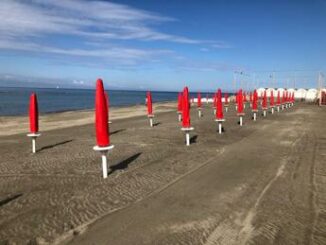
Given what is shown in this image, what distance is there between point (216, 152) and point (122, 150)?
8.77 feet

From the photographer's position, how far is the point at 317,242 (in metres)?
4.00

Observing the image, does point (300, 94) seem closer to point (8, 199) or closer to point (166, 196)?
point (166, 196)

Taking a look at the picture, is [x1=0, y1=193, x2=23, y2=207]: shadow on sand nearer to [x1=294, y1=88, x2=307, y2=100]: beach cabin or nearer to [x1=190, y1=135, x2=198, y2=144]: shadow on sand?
[x1=190, y1=135, x2=198, y2=144]: shadow on sand

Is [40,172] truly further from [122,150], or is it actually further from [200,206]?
[200,206]

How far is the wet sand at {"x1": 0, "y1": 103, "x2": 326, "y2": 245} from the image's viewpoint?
4.26 metres

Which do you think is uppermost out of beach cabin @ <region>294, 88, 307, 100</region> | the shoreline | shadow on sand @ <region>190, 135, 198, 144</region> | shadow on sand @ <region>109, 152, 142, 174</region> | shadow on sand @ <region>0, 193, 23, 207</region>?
beach cabin @ <region>294, 88, 307, 100</region>

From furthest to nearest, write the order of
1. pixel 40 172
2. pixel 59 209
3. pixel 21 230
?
pixel 40 172 → pixel 59 209 → pixel 21 230

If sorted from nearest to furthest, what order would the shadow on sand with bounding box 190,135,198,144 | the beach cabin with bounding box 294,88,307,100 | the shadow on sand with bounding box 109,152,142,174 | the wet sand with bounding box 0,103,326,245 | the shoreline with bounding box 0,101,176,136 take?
1. the wet sand with bounding box 0,103,326,245
2. the shadow on sand with bounding box 109,152,142,174
3. the shadow on sand with bounding box 190,135,198,144
4. the shoreline with bounding box 0,101,176,136
5. the beach cabin with bounding box 294,88,307,100

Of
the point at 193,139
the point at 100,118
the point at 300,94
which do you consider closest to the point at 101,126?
the point at 100,118

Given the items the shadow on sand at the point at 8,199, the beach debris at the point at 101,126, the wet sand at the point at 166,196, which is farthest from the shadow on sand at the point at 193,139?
the shadow on sand at the point at 8,199

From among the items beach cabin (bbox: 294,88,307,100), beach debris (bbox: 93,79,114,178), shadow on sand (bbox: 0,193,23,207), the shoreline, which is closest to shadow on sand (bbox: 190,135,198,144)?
beach debris (bbox: 93,79,114,178)

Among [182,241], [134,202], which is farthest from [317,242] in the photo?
[134,202]

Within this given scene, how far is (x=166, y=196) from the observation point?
18.7 feet

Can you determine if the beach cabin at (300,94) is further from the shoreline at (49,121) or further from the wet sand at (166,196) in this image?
the wet sand at (166,196)
